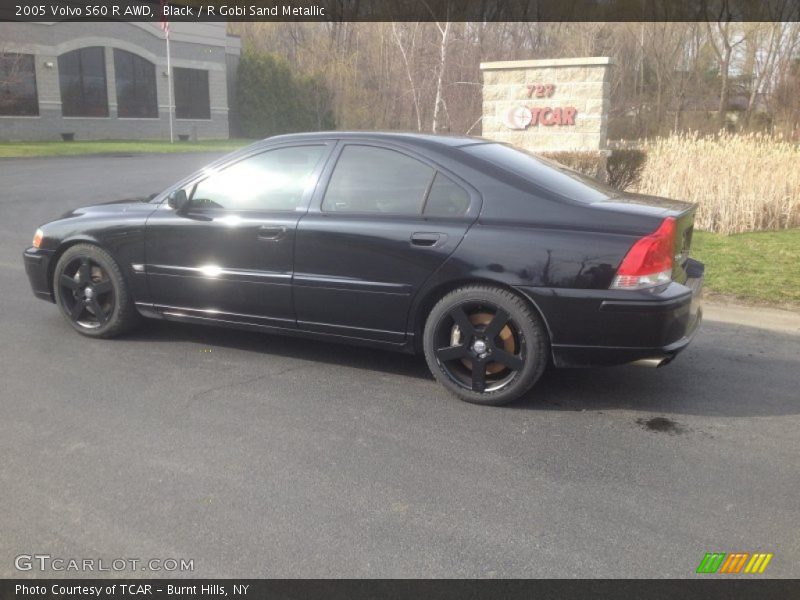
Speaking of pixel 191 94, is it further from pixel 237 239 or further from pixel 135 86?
pixel 237 239

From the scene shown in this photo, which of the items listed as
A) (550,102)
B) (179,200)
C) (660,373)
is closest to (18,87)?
(550,102)

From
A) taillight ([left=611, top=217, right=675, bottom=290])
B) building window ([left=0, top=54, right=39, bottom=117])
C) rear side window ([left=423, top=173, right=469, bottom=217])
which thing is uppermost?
building window ([left=0, top=54, right=39, bottom=117])

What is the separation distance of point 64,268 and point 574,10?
1465 inches

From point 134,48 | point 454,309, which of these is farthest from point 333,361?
point 134,48

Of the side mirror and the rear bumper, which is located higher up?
the side mirror

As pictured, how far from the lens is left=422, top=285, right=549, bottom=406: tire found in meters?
4.20

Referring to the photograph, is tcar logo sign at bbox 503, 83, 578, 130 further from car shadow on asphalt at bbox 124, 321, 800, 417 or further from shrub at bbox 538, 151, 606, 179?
car shadow on asphalt at bbox 124, 321, 800, 417

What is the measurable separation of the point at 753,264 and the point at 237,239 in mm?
5907

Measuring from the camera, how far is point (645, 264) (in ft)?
13.0

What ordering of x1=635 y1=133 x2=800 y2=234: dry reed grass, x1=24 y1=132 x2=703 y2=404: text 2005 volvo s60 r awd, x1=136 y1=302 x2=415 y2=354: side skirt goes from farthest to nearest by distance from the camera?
x1=635 y1=133 x2=800 y2=234: dry reed grass, x1=136 y1=302 x2=415 y2=354: side skirt, x1=24 y1=132 x2=703 y2=404: text 2005 volvo s60 r awd

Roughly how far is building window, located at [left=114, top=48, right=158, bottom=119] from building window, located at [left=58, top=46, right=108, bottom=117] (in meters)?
0.91

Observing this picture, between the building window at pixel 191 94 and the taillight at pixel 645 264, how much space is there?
139 ft

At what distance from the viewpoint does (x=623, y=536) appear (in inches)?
116
